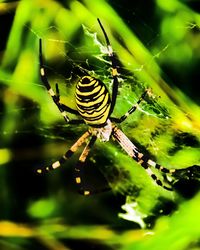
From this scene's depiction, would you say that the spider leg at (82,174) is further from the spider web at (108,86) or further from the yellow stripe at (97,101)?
the yellow stripe at (97,101)

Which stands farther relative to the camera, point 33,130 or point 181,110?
point 33,130

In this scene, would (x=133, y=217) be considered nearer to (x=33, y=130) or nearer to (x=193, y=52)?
(x=33, y=130)

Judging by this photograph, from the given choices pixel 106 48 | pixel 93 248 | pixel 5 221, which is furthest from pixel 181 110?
pixel 5 221

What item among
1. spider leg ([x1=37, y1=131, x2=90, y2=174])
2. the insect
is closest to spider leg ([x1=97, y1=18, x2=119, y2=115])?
the insect

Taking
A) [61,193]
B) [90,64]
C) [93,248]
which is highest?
[90,64]

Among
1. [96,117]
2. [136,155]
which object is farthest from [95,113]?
[136,155]

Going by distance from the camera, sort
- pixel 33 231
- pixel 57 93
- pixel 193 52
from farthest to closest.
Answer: pixel 33 231 → pixel 57 93 → pixel 193 52

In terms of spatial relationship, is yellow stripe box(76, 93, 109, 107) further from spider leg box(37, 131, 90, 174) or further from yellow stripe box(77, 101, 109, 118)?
spider leg box(37, 131, 90, 174)
